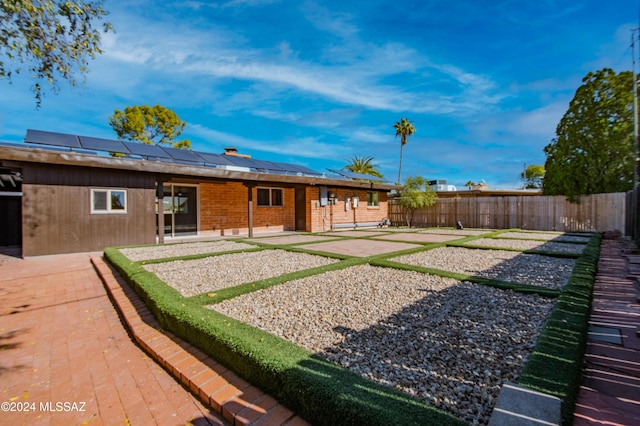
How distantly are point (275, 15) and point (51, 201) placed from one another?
9.62 m

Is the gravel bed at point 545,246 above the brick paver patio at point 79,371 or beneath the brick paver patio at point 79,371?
above

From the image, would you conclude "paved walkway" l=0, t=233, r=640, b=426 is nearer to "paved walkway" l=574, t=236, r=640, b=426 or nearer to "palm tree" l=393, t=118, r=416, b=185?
"paved walkway" l=574, t=236, r=640, b=426

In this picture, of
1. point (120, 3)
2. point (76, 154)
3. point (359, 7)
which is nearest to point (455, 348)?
point (120, 3)

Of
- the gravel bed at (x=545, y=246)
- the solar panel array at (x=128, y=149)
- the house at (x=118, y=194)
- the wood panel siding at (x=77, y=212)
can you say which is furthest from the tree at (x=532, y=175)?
the wood panel siding at (x=77, y=212)

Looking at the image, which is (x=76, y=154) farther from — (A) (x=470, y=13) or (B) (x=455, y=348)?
(A) (x=470, y=13)

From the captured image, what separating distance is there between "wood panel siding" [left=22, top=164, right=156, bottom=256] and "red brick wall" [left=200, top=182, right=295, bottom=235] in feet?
8.85

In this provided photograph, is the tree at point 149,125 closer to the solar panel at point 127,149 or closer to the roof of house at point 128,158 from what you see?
the solar panel at point 127,149

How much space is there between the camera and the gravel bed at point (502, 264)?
186 inches

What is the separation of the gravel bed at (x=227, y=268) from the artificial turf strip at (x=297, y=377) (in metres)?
1.45

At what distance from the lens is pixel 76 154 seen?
761cm

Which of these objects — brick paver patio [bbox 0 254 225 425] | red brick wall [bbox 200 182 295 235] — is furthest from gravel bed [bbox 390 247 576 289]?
red brick wall [bbox 200 182 295 235]

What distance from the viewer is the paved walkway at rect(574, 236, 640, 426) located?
1.65 m

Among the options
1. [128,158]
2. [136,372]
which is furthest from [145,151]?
[136,372]

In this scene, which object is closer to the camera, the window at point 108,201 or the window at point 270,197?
the window at point 108,201
